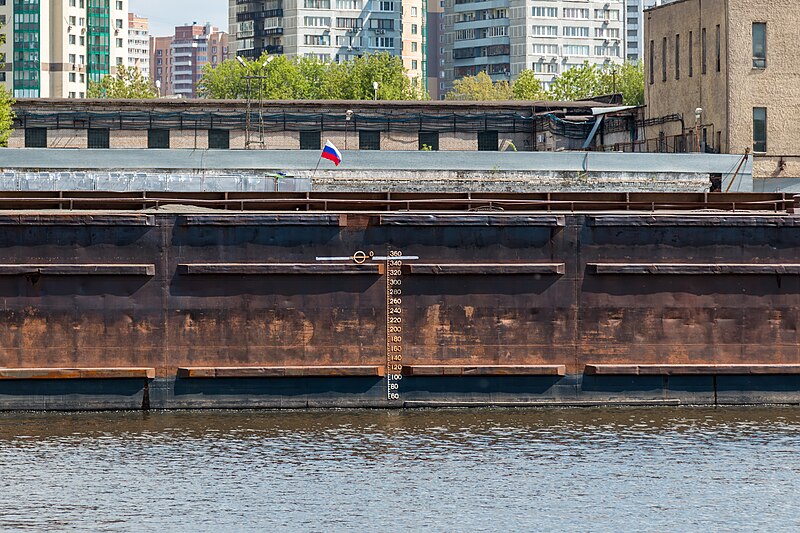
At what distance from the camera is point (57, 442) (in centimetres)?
2998

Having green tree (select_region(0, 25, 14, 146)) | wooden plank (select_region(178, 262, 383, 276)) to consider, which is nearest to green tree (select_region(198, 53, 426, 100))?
green tree (select_region(0, 25, 14, 146))

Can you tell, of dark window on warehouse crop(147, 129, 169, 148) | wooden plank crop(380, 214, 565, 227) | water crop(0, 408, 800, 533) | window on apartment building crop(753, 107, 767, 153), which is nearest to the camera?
water crop(0, 408, 800, 533)

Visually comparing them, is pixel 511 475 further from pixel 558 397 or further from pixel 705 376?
pixel 705 376

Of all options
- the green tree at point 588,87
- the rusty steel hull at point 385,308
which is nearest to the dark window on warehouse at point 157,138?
the rusty steel hull at point 385,308

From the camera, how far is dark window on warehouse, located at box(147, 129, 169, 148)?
232ft

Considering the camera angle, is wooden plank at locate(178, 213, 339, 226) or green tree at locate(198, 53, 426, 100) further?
green tree at locate(198, 53, 426, 100)

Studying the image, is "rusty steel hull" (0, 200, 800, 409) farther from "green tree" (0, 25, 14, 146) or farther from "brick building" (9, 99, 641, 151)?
"brick building" (9, 99, 641, 151)

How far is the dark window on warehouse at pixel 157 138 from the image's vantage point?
7056cm

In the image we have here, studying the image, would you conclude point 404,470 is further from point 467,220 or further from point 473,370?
point 467,220

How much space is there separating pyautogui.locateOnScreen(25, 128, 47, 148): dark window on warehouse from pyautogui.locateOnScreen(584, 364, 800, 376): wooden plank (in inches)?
1742

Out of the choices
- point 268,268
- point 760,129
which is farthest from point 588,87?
point 268,268

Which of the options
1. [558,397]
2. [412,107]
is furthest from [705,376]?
[412,107]

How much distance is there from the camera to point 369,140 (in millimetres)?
71062

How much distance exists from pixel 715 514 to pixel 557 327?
9.07m
